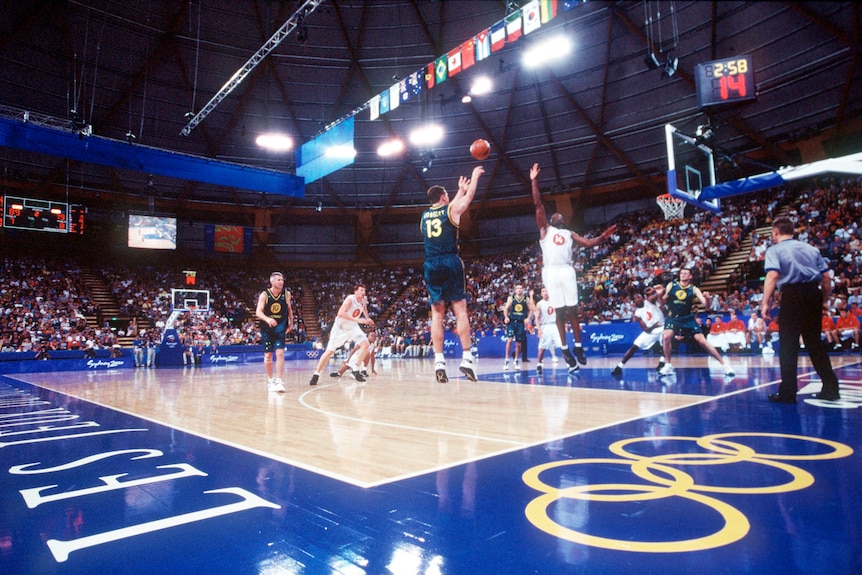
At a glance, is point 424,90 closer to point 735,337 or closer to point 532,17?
point 532,17

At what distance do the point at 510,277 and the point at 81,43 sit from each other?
65.9ft

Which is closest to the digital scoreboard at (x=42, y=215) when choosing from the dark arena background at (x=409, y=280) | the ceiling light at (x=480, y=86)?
the dark arena background at (x=409, y=280)

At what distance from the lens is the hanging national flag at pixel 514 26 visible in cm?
1122

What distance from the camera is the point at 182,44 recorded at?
1914 cm

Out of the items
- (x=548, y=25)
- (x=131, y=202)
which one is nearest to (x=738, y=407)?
(x=548, y=25)

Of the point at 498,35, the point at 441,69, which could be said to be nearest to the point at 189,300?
the point at 441,69

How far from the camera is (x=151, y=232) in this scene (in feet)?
78.1

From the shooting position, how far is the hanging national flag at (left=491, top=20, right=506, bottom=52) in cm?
1179

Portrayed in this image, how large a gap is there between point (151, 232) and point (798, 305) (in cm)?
2593

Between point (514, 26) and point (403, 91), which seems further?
point (403, 91)

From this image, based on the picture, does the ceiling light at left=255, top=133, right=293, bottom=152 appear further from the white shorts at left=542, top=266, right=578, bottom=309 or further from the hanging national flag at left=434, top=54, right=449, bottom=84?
the white shorts at left=542, top=266, right=578, bottom=309

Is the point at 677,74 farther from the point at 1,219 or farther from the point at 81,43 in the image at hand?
the point at 1,219

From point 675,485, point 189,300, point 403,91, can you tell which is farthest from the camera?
point 189,300

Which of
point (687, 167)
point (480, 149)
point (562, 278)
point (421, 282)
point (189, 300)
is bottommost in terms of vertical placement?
point (562, 278)
